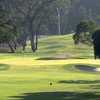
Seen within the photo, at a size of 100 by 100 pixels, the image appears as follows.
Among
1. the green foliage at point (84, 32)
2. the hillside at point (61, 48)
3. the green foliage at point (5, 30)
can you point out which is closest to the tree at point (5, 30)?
the green foliage at point (5, 30)

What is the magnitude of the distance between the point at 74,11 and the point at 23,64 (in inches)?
4396

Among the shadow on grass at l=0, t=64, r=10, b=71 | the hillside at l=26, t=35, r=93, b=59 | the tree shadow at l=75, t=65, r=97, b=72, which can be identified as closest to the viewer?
the shadow on grass at l=0, t=64, r=10, b=71

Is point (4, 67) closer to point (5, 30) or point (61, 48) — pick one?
point (5, 30)

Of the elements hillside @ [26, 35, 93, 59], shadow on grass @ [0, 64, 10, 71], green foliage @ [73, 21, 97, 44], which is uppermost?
green foliage @ [73, 21, 97, 44]

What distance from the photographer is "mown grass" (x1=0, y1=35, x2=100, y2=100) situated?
1032 inches

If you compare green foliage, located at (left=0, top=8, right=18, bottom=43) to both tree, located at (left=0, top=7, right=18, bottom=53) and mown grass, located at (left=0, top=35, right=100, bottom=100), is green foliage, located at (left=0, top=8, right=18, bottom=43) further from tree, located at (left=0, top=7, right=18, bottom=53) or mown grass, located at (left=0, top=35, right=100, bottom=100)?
mown grass, located at (left=0, top=35, right=100, bottom=100)

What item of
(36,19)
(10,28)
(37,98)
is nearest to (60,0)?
(36,19)

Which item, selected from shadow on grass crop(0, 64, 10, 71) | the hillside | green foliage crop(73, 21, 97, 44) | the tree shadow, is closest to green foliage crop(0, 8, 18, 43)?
shadow on grass crop(0, 64, 10, 71)

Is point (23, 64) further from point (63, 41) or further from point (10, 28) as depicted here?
point (63, 41)

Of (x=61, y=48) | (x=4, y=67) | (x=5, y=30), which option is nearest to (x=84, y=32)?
(x=61, y=48)

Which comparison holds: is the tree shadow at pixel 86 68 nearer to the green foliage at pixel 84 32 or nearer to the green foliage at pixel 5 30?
the green foliage at pixel 5 30

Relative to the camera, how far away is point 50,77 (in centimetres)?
4256

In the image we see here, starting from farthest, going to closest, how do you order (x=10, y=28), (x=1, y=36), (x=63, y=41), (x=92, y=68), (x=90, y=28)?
(x=63, y=41), (x=90, y=28), (x=10, y=28), (x=1, y=36), (x=92, y=68)

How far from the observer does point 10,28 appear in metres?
74.8
